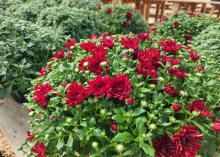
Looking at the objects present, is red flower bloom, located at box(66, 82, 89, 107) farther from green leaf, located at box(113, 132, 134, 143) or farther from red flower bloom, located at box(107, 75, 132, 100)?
green leaf, located at box(113, 132, 134, 143)

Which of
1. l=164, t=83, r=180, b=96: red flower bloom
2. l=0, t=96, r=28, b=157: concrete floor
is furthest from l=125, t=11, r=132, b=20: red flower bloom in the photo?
l=164, t=83, r=180, b=96: red flower bloom

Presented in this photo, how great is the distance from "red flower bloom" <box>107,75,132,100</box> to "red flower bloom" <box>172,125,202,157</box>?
304 mm

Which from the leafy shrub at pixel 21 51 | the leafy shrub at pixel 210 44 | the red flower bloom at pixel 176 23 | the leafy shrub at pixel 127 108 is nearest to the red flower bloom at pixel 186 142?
the leafy shrub at pixel 127 108

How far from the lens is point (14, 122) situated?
2607 millimetres

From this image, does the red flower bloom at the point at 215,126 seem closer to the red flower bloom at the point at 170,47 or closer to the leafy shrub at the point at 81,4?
the red flower bloom at the point at 170,47

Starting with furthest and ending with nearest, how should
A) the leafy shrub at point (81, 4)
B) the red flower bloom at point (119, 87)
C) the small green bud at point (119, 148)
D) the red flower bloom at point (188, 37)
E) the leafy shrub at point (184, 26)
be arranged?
the leafy shrub at point (81, 4) → the leafy shrub at point (184, 26) → the red flower bloom at point (188, 37) → the red flower bloom at point (119, 87) → the small green bud at point (119, 148)

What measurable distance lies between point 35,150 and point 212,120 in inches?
38.5

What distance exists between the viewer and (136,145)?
4.42 feet

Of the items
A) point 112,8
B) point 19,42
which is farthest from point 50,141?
point 112,8

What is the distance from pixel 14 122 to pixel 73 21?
1.25m

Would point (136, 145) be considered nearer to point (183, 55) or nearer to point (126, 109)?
point (126, 109)

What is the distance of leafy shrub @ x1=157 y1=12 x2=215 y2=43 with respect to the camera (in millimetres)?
3695

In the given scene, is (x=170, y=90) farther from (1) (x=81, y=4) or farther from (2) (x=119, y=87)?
(1) (x=81, y=4)

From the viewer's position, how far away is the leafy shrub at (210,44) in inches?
104
